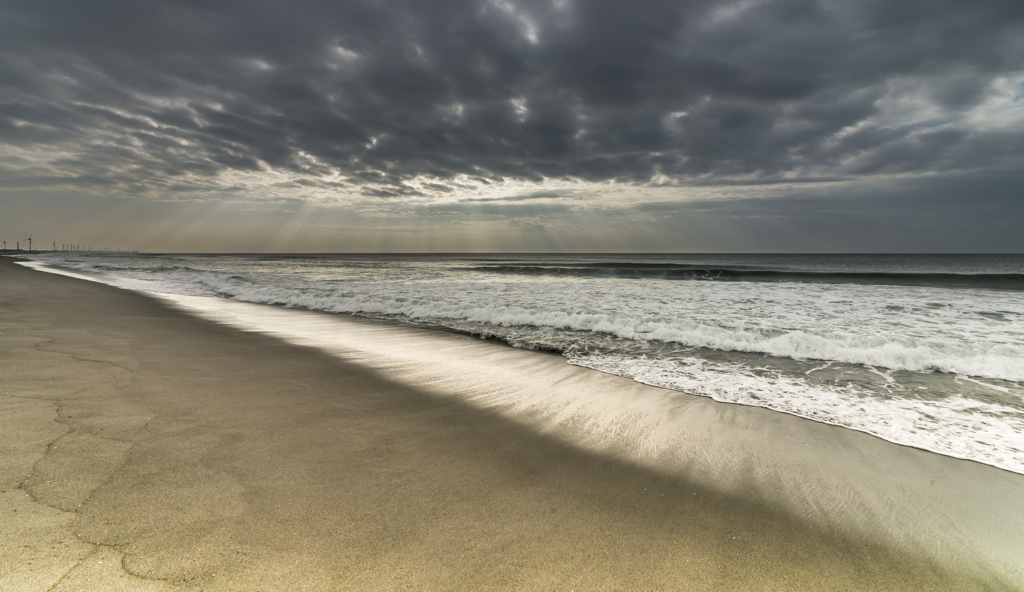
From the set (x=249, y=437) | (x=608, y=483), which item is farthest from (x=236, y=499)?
(x=608, y=483)

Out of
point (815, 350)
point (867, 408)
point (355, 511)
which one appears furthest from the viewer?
point (815, 350)

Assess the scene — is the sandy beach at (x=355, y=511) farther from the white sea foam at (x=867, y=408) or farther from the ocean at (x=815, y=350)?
the ocean at (x=815, y=350)

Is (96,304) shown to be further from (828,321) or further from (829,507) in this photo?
(828,321)

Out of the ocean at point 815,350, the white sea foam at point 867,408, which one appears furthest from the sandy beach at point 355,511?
the ocean at point 815,350

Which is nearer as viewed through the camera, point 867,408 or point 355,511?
point 355,511

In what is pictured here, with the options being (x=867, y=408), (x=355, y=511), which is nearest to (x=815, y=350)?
(x=867, y=408)

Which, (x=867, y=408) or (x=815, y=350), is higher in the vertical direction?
(x=815, y=350)

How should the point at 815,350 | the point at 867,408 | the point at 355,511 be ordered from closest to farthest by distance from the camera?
the point at 355,511, the point at 867,408, the point at 815,350

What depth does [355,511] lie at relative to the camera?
86.5 inches

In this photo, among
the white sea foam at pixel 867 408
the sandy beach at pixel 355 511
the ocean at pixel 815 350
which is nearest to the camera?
the sandy beach at pixel 355 511

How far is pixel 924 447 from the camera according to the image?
330cm

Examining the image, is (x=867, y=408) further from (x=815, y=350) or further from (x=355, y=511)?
(x=355, y=511)

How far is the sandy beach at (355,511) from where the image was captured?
1.76m

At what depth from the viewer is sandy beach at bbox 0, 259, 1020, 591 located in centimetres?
176
